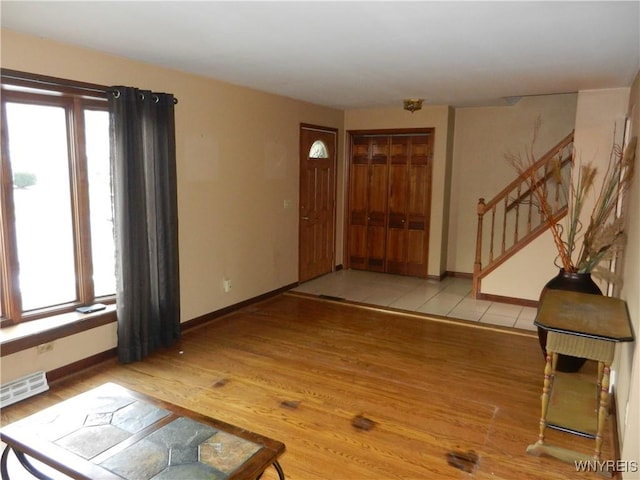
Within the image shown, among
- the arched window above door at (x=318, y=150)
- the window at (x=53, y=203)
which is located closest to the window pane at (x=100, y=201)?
the window at (x=53, y=203)

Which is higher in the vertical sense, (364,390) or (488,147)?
(488,147)

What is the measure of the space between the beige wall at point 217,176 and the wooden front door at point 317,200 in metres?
0.16

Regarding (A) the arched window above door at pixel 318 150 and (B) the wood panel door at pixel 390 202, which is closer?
(A) the arched window above door at pixel 318 150

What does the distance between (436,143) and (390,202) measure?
1.05 meters

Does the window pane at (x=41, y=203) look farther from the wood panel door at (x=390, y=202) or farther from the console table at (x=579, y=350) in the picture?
the wood panel door at (x=390, y=202)

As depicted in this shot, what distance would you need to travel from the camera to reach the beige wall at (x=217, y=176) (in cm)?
321

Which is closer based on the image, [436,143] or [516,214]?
[516,214]

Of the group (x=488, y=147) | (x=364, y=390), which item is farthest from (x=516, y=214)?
(x=364, y=390)

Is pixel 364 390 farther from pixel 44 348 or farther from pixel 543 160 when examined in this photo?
pixel 543 160

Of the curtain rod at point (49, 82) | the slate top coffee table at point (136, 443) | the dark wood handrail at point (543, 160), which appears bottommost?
the slate top coffee table at point (136, 443)

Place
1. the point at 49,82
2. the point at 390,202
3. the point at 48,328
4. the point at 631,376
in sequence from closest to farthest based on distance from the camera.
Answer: the point at 631,376
the point at 49,82
the point at 48,328
the point at 390,202

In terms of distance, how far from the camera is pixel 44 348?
3.18 metres

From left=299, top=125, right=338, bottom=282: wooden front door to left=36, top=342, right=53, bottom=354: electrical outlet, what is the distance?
325cm

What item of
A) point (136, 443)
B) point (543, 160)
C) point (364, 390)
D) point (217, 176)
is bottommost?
point (364, 390)
